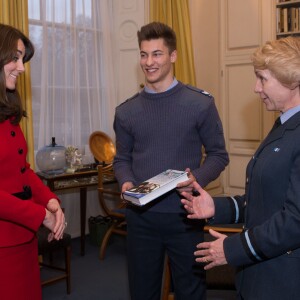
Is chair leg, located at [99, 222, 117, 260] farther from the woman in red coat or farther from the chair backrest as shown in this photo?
the woman in red coat

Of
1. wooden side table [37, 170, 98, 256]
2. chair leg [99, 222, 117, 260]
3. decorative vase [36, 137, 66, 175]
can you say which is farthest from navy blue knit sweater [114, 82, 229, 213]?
chair leg [99, 222, 117, 260]

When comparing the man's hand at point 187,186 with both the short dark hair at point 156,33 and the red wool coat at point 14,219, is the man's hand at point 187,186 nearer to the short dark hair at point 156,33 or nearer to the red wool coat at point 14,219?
the red wool coat at point 14,219

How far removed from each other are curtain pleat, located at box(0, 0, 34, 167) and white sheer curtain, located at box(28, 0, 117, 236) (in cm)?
36

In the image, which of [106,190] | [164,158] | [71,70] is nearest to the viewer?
[164,158]

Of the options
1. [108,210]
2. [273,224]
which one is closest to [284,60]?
[273,224]

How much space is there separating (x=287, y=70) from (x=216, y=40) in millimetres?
3969

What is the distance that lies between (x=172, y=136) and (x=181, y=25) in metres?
2.79

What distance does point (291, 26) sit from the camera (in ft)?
14.9

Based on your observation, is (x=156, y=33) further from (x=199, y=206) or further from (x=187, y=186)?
(x=199, y=206)

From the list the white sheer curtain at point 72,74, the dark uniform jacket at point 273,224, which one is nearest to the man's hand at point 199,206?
the dark uniform jacket at point 273,224

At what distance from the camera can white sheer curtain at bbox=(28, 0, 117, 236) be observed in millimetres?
3906

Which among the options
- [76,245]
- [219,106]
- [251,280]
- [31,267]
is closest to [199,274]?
[251,280]

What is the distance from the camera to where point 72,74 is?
4.14 metres

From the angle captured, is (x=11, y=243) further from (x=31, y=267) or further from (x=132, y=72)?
(x=132, y=72)
